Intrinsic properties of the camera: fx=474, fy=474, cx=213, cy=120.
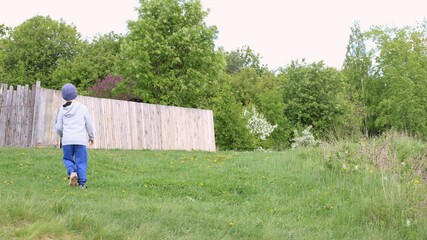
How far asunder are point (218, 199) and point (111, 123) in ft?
31.9

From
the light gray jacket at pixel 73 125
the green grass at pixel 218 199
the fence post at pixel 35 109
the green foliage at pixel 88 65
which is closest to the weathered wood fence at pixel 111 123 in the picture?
the fence post at pixel 35 109

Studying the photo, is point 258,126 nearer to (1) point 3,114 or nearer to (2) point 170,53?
(2) point 170,53

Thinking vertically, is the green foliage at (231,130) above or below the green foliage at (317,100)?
below

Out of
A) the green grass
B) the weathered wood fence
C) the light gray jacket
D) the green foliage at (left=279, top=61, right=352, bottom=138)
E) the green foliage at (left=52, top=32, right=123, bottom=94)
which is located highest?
the green foliage at (left=52, top=32, right=123, bottom=94)

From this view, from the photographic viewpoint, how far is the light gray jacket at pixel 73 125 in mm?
7922

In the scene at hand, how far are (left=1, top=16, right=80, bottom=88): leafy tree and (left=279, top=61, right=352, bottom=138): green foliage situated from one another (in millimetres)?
20134

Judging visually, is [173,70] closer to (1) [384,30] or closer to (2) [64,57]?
(2) [64,57]

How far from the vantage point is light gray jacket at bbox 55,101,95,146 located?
7.92 metres

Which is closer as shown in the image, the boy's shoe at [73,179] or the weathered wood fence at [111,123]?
the boy's shoe at [73,179]

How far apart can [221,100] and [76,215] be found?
2436 cm

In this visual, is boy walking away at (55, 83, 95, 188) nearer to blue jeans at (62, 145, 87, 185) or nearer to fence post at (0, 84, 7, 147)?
blue jeans at (62, 145, 87, 185)

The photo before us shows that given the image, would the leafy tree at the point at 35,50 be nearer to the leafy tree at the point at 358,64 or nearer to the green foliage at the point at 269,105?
the green foliage at the point at 269,105

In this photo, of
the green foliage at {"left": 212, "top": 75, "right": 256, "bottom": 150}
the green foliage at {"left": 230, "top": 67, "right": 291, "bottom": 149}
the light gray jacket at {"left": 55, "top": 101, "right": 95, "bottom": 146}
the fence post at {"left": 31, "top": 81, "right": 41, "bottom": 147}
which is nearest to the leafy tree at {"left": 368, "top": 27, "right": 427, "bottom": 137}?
the green foliage at {"left": 230, "top": 67, "right": 291, "bottom": 149}

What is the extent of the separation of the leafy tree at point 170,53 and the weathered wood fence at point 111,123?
387 cm
